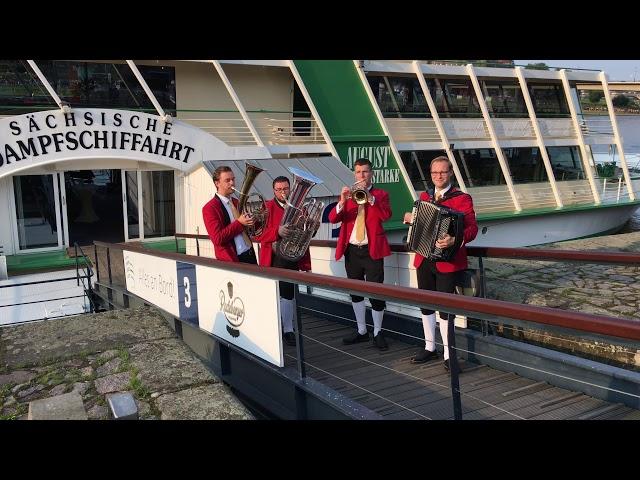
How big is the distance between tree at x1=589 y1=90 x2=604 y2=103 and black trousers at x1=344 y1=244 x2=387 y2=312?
1815 centimetres

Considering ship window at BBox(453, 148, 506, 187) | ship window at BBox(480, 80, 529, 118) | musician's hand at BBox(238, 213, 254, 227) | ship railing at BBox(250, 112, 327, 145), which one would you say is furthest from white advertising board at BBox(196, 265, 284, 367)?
ship window at BBox(480, 80, 529, 118)

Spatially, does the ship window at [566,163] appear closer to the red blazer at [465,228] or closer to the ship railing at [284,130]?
the ship railing at [284,130]

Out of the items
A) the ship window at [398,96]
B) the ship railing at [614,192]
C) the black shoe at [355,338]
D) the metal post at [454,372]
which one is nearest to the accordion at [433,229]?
the black shoe at [355,338]

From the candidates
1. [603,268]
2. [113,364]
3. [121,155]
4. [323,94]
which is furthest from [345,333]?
[323,94]

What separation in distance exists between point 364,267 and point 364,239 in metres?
0.25

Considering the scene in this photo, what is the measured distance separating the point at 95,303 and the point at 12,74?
207 inches

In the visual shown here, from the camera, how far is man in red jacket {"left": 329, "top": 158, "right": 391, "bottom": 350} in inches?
193

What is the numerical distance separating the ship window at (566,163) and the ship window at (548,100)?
1.12m

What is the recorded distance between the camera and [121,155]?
11609mm

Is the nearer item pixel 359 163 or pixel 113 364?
pixel 113 364

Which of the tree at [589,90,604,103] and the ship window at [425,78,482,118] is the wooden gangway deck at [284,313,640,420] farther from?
the tree at [589,90,604,103]

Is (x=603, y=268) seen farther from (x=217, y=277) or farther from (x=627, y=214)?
(x=627, y=214)

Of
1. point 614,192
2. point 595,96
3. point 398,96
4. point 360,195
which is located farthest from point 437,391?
point 595,96

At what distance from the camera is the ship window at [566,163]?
18.2m
